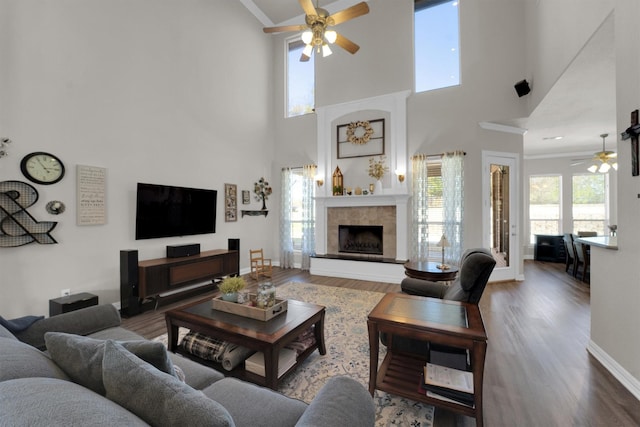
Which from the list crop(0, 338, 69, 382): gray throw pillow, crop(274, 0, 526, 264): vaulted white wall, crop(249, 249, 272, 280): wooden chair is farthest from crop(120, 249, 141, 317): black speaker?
crop(274, 0, 526, 264): vaulted white wall

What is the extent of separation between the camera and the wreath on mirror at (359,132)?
5.62 m

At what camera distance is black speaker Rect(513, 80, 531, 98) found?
4316 mm

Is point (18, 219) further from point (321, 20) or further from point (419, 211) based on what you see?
point (419, 211)

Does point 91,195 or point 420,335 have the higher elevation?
point 91,195

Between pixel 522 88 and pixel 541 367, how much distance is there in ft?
13.6

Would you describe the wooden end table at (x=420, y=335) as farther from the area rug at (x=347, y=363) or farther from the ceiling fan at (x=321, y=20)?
the ceiling fan at (x=321, y=20)

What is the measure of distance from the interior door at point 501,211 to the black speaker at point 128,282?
555 centimetres

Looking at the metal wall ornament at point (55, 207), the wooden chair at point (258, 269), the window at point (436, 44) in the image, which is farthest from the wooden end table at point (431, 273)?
the metal wall ornament at point (55, 207)

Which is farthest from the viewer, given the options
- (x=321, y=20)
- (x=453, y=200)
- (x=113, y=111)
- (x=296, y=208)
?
(x=296, y=208)

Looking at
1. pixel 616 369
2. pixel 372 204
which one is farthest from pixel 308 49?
pixel 616 369

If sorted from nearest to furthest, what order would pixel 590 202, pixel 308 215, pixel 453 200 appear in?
pixel 453 200, pixel 308 215, pixel 590 202

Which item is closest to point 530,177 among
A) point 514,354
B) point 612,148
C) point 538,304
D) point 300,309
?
point 612,148

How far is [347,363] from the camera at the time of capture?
7.62 feet

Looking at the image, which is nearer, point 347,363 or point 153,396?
point 153,396
